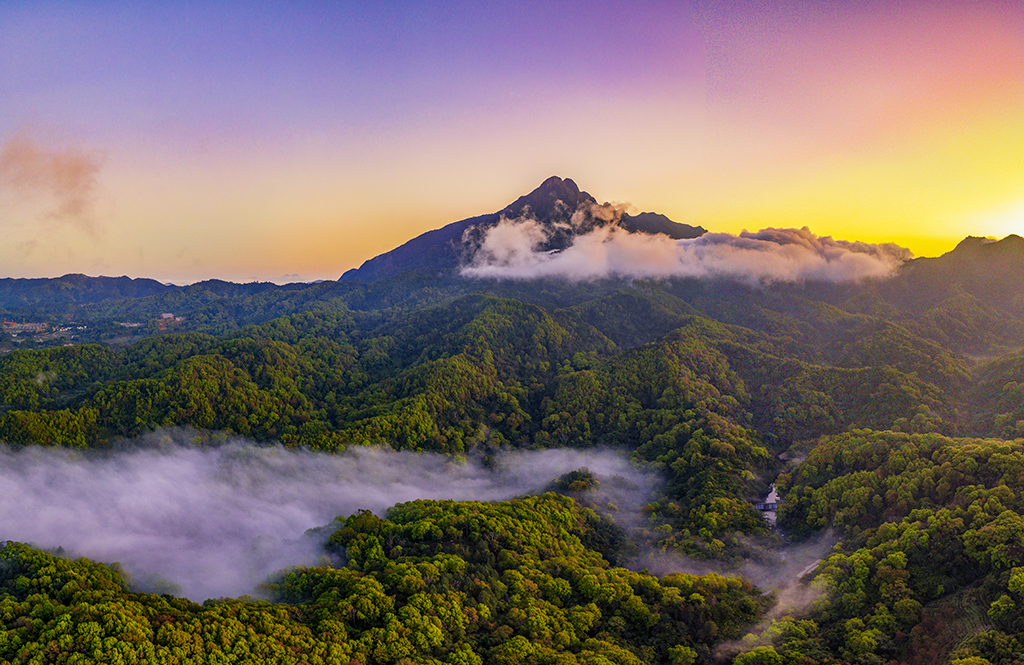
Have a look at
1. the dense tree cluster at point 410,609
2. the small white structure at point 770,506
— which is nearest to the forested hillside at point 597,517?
the dense tree cluster at point 410,609

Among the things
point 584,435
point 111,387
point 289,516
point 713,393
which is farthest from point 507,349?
point 111,387

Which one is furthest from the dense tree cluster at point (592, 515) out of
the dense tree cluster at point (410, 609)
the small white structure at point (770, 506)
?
the small white structure at point (770, 506)

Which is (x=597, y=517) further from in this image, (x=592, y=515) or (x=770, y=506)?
(x=770, y=506)

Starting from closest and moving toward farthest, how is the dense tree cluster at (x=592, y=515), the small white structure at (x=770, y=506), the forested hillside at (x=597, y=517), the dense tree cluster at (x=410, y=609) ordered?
1. the dense tree cluster at (x=410, y=609)
2. the dense tree cluster at (x=592, y=515)
3. the forested hillside at (x=597, y=517)
4. the small white structure at (x=770, y=506)

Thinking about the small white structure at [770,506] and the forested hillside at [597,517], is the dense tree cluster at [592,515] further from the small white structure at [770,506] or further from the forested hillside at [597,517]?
the small white structure at [770,506]

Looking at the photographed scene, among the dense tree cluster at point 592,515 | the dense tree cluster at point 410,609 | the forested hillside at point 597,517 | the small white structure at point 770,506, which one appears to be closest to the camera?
the dense tree cluster at point 410,609

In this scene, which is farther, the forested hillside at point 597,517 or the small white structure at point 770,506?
the small white structure at point 770,506

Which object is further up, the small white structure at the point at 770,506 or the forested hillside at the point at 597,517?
the forested hillside at the point at 597,517

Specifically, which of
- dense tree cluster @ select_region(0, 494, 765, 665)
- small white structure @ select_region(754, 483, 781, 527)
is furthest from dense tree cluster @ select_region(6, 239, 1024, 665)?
small white structure @ select_region(754, 483, 781, 527)

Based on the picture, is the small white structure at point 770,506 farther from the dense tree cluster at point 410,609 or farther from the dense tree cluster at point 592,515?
the dense tree cluster at point 410,609

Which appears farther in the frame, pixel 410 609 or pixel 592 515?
pixel 592 515

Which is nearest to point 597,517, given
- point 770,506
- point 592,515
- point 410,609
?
point 592,515
